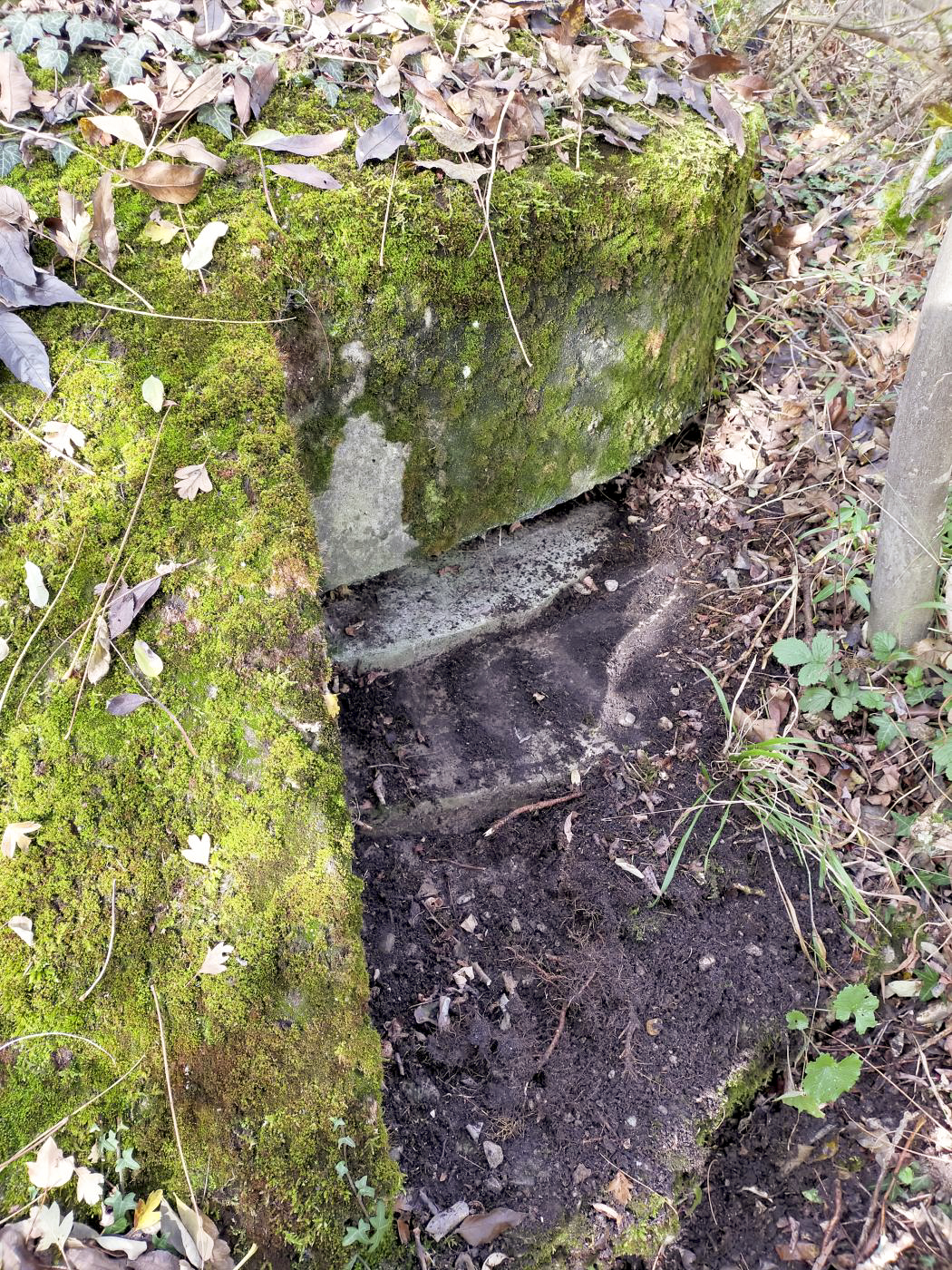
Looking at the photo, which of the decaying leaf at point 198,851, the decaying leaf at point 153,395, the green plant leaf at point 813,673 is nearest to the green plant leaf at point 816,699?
the green plant leaf at point 813,673

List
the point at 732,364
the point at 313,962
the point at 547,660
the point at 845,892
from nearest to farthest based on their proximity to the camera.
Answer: the point at 313,962 → the point at 845,892 → the point at 547,660 → the point at 732,364

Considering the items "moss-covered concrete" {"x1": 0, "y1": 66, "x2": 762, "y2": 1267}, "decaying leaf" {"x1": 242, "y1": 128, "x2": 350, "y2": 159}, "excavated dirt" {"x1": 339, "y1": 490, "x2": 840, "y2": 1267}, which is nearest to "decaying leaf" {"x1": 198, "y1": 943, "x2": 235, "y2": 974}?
"moss-covered concrete" {"x1": 0, "y1": 66, "x2": 762, "y2": 1267}

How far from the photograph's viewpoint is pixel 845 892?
8.72 feet

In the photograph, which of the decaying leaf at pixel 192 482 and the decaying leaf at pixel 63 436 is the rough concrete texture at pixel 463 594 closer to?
the decaying leaf at pixel 192 482

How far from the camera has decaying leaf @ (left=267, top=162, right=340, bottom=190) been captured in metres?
2.50

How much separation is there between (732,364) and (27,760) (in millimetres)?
3263

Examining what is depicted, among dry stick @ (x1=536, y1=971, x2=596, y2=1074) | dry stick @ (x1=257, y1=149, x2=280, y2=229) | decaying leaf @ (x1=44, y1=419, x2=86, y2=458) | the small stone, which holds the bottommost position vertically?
the small stone

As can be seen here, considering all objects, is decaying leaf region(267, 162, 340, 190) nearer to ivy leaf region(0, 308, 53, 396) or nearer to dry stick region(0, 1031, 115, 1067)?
ivy leaf region(0, 308, 53, 396)

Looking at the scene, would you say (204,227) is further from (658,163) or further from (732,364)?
(732,364)

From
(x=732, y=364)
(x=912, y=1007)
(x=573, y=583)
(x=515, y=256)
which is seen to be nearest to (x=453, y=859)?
(x=573, y=583)

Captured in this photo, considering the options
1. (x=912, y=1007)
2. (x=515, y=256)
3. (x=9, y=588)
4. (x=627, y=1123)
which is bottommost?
(x=627, y=1123)

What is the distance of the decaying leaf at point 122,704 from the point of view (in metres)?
1.92

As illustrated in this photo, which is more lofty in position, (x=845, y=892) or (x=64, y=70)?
(x=64, y=70)

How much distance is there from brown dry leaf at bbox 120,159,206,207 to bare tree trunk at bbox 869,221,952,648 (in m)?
2.16
